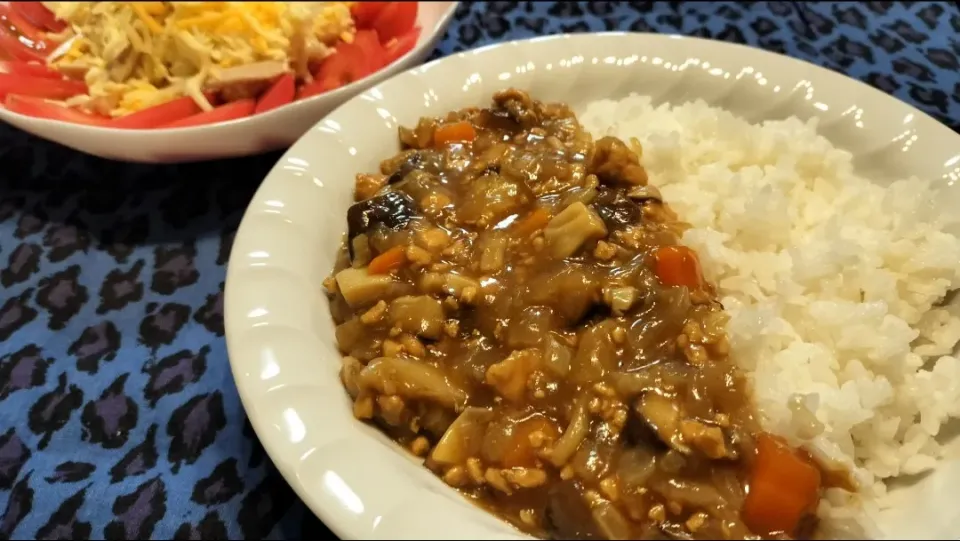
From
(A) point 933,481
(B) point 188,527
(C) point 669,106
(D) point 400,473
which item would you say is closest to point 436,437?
(D) point 400,473

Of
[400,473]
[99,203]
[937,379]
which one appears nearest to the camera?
[400,473]

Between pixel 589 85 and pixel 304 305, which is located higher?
pixel 589 85

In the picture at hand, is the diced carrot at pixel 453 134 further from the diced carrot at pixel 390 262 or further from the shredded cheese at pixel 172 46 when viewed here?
the shredded cheese at pixel 172 46

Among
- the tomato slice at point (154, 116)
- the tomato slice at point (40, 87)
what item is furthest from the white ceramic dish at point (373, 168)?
the tomato slice at point (40, 87)

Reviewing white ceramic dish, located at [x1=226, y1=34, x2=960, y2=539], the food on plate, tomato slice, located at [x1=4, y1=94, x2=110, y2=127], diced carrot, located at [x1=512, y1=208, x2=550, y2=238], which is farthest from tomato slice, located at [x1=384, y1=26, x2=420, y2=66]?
diced carrot, located at [x1=512, y1=208, x2=550, y2=238]

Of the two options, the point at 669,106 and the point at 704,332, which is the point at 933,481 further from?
the point at 669,106
